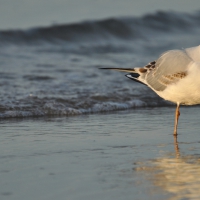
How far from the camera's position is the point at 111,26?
16422mm

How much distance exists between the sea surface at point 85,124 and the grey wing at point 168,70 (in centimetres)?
50

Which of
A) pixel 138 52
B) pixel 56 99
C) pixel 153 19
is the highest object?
pixel 153 19

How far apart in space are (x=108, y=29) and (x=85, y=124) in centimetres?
899

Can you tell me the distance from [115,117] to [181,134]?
1416 millimetres

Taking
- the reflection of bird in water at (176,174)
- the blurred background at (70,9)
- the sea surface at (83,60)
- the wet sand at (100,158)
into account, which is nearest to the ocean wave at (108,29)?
the sea surface at (83,60)

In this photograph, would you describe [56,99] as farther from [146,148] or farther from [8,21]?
[8,21]

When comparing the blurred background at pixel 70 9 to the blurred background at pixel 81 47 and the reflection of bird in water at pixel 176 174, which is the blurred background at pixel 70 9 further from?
the reflection of bird in water at pixel 176 174

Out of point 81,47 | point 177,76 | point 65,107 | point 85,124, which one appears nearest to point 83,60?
point 81,47

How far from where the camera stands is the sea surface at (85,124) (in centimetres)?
475

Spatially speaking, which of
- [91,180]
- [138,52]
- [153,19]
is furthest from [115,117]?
[153,19]

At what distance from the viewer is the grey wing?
22.5ft

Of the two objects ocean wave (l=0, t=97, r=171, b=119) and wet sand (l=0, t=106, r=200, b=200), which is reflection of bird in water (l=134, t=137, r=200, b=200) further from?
ocean wave (l=0, t=97, r=171, b=119)

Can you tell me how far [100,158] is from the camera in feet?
18.5

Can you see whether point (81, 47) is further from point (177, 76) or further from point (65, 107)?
point (177, 76)
